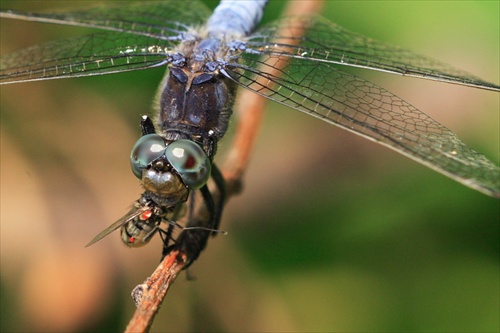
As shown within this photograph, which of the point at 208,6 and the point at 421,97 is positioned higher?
the point at 208,6

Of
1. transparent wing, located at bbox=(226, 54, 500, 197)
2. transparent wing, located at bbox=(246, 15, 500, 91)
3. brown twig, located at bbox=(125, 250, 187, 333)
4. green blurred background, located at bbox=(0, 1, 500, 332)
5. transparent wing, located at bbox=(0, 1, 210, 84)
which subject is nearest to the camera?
brown twig, located at bbox=(125, 250, 187, 333)

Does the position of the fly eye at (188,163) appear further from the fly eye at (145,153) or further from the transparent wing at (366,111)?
the transparent wing at (366,111)

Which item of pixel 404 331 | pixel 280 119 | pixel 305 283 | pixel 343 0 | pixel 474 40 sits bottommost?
pixel 404 331

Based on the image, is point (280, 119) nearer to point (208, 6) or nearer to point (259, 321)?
point (208, 6)

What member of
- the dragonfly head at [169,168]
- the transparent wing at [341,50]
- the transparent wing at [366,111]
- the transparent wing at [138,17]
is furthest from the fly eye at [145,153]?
the transparent wing at [138,17]

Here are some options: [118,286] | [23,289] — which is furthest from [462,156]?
[23,289]

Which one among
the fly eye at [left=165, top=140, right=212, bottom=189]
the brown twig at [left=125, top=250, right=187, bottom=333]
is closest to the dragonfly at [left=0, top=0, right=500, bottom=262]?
the fly eye at [left=165, top=140, right=212, bottom=189]

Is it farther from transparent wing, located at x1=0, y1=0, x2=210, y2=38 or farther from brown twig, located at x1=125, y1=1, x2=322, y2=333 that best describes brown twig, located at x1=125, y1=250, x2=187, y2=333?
transparent wing, located at x1=0, y1=0, x2=210, y2=38
